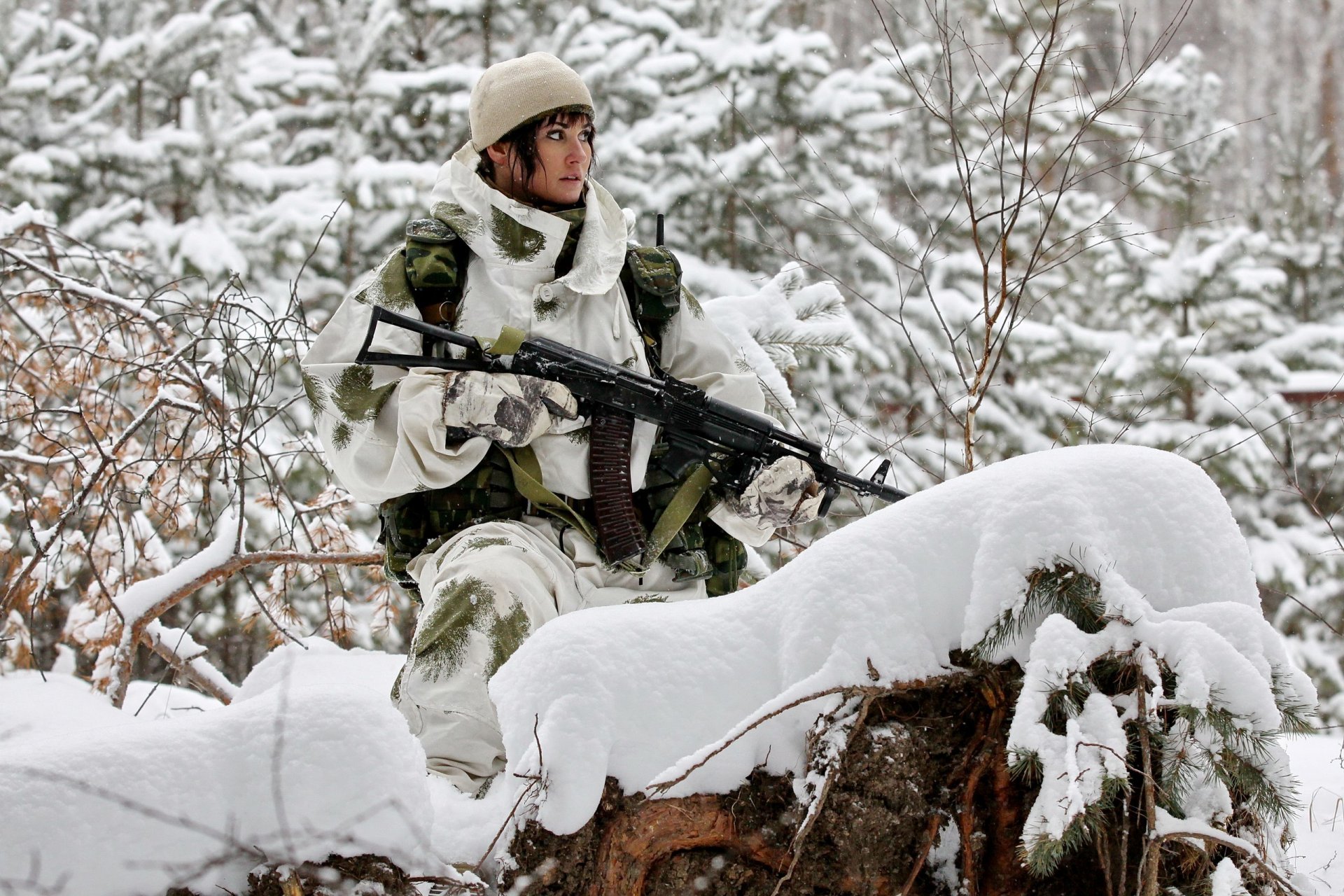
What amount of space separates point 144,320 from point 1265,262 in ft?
46.3

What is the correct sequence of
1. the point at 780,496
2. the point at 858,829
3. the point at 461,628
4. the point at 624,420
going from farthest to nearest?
1. the point at 780,496
2. the point at 624,420
3. the point at 461,628
4. the point at 858,829

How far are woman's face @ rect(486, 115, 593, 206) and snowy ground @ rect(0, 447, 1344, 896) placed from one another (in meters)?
1.43

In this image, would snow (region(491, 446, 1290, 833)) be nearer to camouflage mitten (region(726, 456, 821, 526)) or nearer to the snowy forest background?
camouflage mitten (region(726, 456, 821, 526))

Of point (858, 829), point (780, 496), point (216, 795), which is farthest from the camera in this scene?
point (780, 496)

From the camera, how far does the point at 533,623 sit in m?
2.35

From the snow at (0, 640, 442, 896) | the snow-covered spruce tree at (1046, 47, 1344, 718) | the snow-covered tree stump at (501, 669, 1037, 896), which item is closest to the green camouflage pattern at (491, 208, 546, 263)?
the snow at (0, 640, 442, 896)

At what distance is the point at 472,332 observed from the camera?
2738 mm

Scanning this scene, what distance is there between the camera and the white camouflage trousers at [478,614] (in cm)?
211

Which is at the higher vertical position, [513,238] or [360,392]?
[513,238]

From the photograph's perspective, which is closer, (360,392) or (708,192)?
(360,392)

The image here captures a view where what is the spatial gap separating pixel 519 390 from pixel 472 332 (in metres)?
0.28

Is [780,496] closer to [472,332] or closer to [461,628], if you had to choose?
[472,332]

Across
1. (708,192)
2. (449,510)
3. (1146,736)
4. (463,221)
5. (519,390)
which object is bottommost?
(1146,736)

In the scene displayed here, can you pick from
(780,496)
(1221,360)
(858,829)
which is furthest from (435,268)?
(1221,360)
